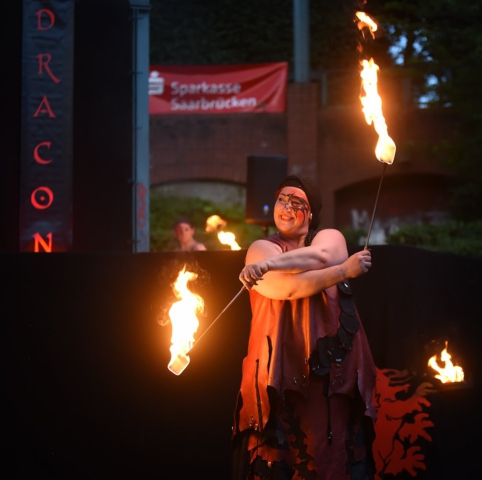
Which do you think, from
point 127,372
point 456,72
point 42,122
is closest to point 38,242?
point 42,122

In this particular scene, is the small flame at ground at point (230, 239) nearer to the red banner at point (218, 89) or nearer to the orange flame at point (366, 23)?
the orange flame at point (366, 23)

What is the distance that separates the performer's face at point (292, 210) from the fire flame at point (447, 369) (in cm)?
163

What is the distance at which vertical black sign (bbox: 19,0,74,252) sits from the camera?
248 inches

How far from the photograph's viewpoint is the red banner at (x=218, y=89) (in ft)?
58.7

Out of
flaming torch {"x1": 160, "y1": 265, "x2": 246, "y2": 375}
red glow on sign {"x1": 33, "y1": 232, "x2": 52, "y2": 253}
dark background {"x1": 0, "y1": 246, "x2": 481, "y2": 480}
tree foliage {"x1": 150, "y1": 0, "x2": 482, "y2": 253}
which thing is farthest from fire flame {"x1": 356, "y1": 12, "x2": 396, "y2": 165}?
tree foliage {"x1": 150, "y1": 0, "x2": 482, "y2": 253}

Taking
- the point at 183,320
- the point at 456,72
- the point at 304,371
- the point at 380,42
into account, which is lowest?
the point at 304,371

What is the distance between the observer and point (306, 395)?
3.60 metres

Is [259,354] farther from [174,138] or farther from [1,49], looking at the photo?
[174,138]

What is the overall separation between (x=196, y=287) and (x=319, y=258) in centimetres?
118

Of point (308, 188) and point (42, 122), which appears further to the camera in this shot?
point (42, 122)

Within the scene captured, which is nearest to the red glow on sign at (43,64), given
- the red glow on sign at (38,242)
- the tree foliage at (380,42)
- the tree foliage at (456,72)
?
the red glow on sign at (38,242)

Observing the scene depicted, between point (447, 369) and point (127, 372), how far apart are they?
6.48 ft

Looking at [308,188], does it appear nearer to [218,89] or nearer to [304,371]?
[304,371]

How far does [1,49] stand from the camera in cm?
627
